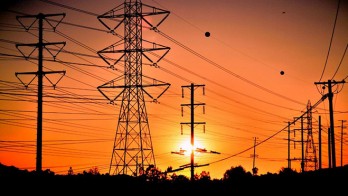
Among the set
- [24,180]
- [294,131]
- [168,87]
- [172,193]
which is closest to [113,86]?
[168,87]

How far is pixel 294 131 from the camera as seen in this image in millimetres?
86625

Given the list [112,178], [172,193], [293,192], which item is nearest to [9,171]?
[112,178]

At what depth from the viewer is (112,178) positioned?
30312mm

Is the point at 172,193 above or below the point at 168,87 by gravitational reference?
below

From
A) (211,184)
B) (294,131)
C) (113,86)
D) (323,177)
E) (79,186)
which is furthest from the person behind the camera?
(294,131)

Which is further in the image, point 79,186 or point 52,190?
point 79,186

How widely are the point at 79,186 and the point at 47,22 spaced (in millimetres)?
11570

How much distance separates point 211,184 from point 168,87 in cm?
1104

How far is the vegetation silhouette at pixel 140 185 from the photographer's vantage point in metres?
24.8

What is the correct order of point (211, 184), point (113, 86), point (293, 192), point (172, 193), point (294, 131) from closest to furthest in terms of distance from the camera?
point (172, 193), point (293, 192), point (211, 184), point (113, 86), point (294, 131)

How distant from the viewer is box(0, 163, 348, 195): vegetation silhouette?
24781mm

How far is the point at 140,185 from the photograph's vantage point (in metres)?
29.7

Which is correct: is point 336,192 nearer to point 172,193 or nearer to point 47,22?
point 172,193

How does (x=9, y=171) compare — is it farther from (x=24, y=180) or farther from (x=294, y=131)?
(x=294, y=131)
